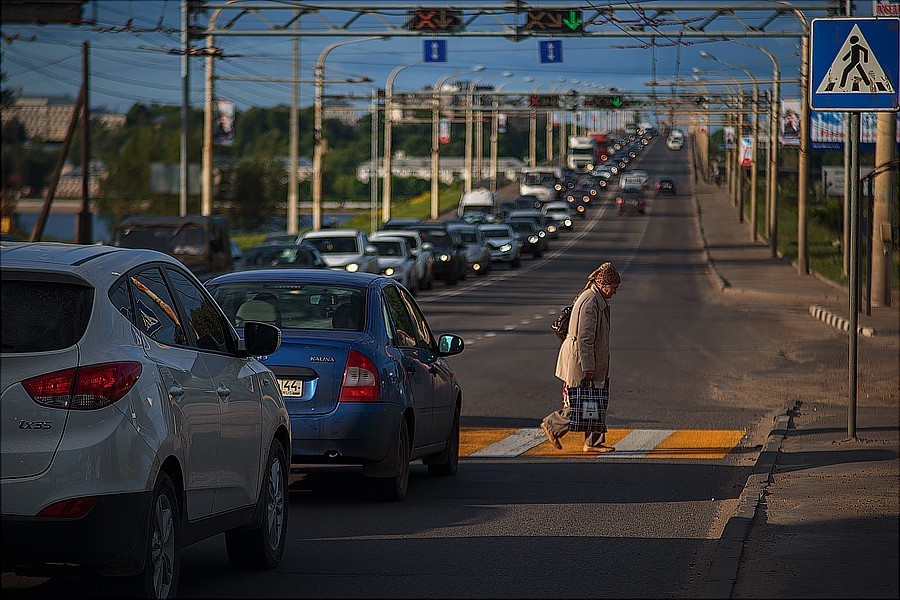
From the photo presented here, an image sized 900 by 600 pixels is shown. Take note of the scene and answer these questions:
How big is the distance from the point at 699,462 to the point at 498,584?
5550 mm

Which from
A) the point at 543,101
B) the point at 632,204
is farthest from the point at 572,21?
the point at 632,204

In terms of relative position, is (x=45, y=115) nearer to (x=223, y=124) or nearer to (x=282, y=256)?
(x=223, y=124)

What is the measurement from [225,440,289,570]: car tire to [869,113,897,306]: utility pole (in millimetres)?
26616

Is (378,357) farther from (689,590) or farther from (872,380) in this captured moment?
(872,380)

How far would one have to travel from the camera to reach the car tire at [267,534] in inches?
293

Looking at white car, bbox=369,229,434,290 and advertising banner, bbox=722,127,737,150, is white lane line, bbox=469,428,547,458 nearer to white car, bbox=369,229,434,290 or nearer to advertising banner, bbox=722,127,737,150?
white car, bbox=369,229,434,290

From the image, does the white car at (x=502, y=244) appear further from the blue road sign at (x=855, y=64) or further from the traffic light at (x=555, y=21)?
the blue road sign at (x=855, y=64)

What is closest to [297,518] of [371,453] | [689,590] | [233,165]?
[371,453]

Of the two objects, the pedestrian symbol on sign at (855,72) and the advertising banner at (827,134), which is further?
the advertising banner at (827,134)

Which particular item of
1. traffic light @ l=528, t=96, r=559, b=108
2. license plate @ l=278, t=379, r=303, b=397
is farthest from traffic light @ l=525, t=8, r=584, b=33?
traffic light @ l=528, t=96, r=559, b=108

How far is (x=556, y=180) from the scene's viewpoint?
11944cm

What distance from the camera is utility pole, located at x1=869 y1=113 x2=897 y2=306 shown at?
1282 inches

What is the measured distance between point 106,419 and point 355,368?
432 cm

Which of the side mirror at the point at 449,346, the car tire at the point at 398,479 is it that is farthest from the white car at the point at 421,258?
the car tire at the point at 398,479
